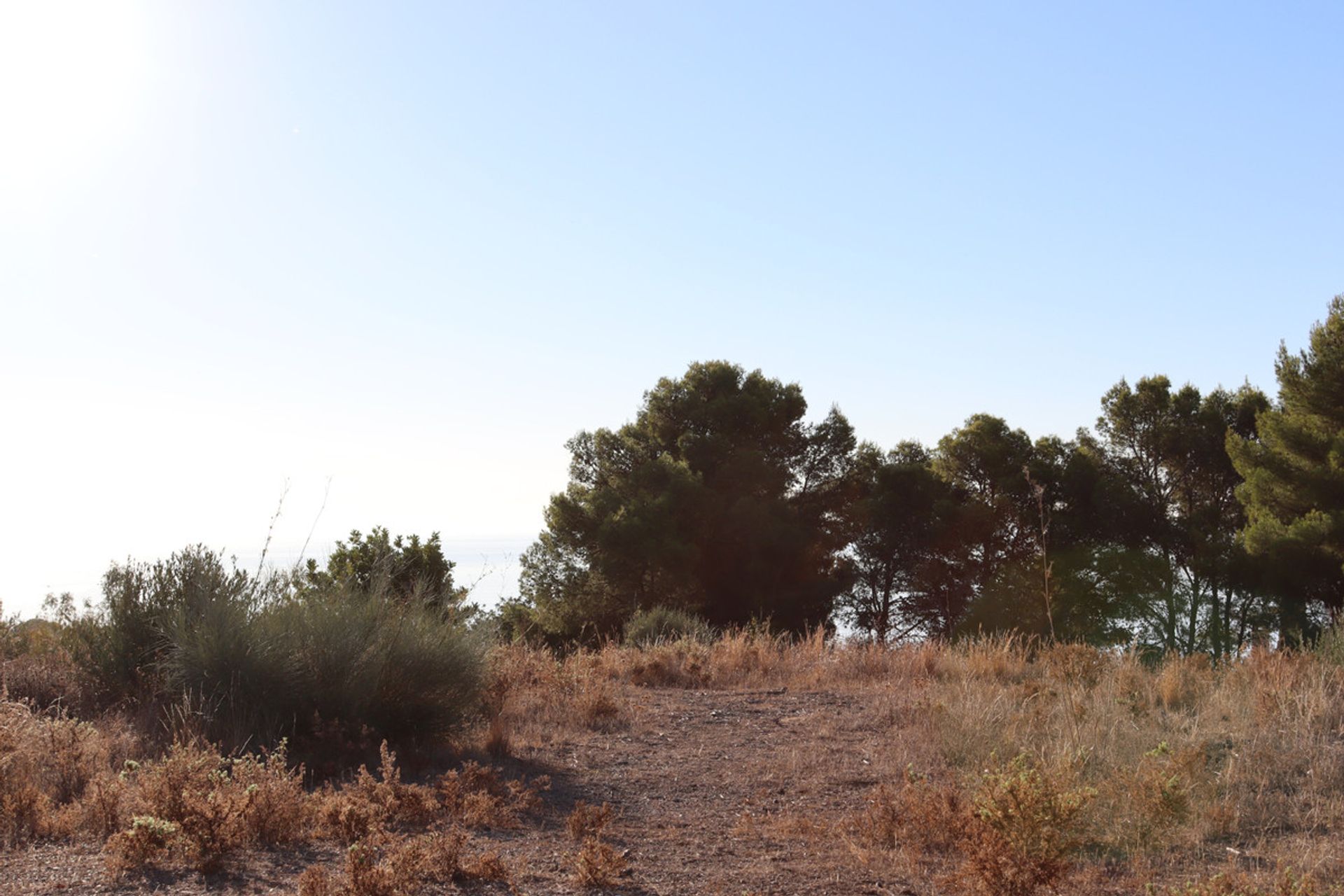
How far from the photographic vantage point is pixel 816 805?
19.3 feet

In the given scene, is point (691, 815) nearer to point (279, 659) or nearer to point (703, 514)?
point (279, 659)

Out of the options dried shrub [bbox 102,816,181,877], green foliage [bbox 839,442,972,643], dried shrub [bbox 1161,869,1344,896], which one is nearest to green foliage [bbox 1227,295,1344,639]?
green foliage [bbox 839,442,972,643]

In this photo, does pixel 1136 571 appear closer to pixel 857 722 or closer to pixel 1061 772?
pixel 857 722

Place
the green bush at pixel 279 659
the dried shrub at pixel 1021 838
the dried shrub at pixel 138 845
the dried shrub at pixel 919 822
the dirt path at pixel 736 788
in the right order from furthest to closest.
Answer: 1. the green bush at pixel 279 659
2. the dried shrub at pixel 919 822
3. the dirt path at pixel 736 788
4. the dried shrub at pixel 138 845
5. the dried shrub at pixel 1021 838

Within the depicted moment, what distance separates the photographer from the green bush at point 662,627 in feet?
47.8

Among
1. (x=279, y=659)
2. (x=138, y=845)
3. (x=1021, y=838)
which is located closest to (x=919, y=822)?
(x=1021, y=838)

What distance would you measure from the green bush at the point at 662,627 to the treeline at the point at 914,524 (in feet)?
24.5

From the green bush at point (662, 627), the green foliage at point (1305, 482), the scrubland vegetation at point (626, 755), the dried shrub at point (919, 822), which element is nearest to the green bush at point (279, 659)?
the scrubland vegetation at point (626, 755)

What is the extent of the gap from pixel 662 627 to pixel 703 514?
957 cm

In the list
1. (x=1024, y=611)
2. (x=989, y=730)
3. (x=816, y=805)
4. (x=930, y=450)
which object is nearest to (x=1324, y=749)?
(x=989, y=730)

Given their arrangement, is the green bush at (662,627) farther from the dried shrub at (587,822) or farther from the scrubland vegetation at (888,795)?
the dried shrub at (587,822)

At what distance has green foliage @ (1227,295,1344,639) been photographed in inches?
776

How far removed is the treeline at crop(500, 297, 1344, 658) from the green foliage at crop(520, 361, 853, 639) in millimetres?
54

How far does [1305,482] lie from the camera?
20.1m
